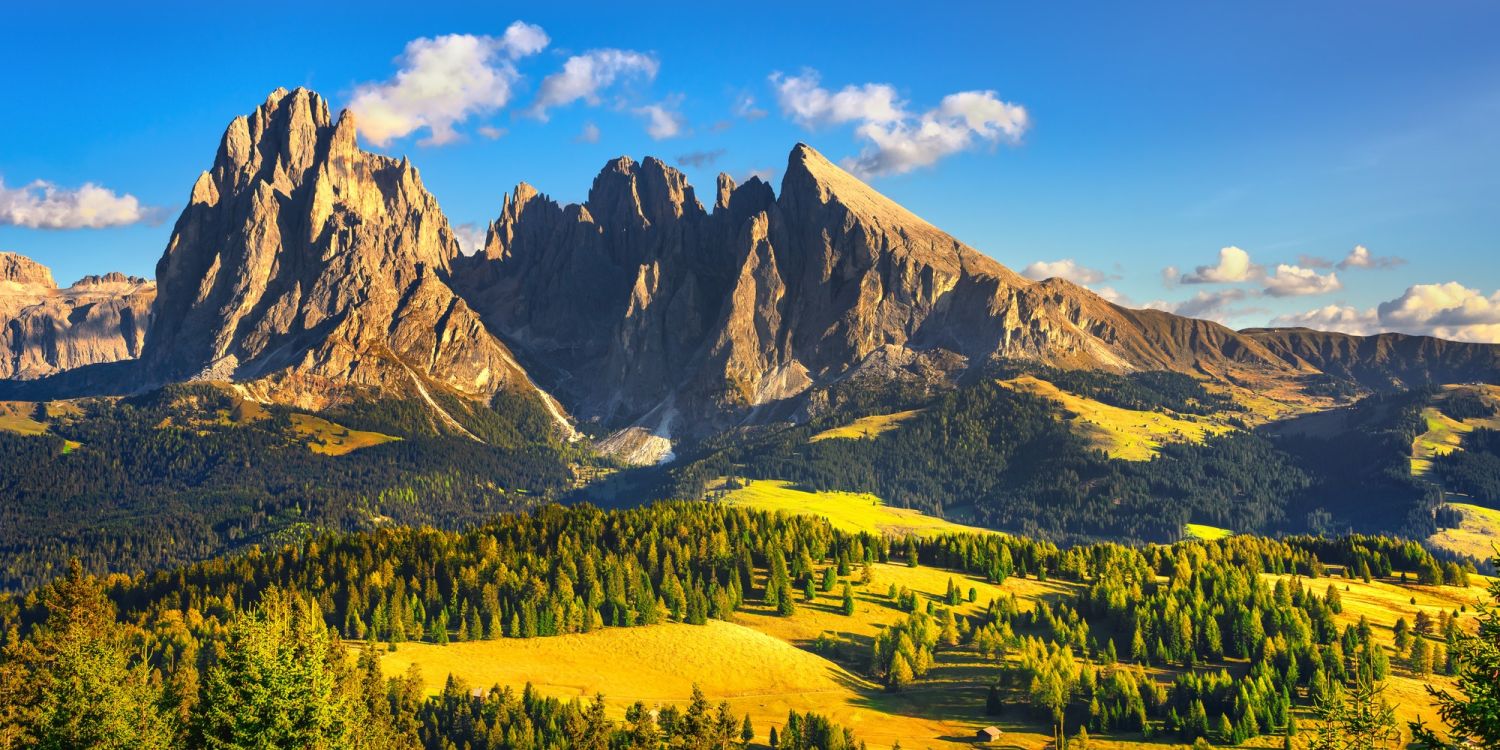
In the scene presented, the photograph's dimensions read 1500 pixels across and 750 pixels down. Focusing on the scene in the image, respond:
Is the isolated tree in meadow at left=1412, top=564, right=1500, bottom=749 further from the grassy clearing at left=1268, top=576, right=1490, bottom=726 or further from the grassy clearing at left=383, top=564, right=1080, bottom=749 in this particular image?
the grassy clearing at left=1268, top=576, right=1490, bottom=726

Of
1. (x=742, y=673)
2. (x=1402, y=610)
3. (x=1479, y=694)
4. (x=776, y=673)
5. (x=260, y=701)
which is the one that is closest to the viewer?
(x=1479, y=694)

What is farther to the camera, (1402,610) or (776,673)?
(1402,610)

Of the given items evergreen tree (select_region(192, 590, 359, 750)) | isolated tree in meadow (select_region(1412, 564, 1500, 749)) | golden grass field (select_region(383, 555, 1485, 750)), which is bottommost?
golden grass field (select_region(383, 555, 1485, 750))

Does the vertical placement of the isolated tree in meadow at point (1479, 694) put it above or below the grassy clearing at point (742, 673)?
above

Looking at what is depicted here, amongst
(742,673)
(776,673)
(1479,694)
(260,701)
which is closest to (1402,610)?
(776,673)

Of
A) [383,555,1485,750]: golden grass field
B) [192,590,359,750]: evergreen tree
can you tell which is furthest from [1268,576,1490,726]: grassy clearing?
[192,590,359,750]: evergreen tree

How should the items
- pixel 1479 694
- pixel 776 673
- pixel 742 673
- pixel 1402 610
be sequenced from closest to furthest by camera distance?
1. pixel 1479 694
2. pixel 742 673
3. pixel 776 673
4. pixel 1402 610

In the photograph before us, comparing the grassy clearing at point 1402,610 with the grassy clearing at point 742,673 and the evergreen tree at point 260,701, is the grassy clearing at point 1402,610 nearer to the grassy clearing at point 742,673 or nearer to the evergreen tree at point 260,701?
the grassy clearing at point 742,673

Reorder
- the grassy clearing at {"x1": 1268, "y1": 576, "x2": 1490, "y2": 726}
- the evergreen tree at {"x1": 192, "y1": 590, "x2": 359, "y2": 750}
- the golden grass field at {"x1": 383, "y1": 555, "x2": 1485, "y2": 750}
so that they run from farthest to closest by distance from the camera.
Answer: the golden grass field at {"x1": 383, "y1": 555, "x2": 1485, "y2": 750}, the grassy clearing at {"x1": 1268, "y1": 576, "x2": 1490, "y2": 726}, the evergreen tree at {"x1": 192, "y1": 590, "x2": 359, "y2": 750}

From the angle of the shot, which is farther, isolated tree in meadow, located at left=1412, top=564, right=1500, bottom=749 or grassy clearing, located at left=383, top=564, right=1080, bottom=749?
grassy clearing, located at left=383, top=564, right=1080, bottom=749

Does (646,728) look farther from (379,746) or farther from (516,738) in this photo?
(516,738)

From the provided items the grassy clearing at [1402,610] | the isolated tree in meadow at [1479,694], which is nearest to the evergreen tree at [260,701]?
the isolated tree in meadow at [1479,694]

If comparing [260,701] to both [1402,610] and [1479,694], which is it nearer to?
[1479,694]

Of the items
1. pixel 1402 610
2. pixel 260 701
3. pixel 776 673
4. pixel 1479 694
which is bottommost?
pixel 776 673
